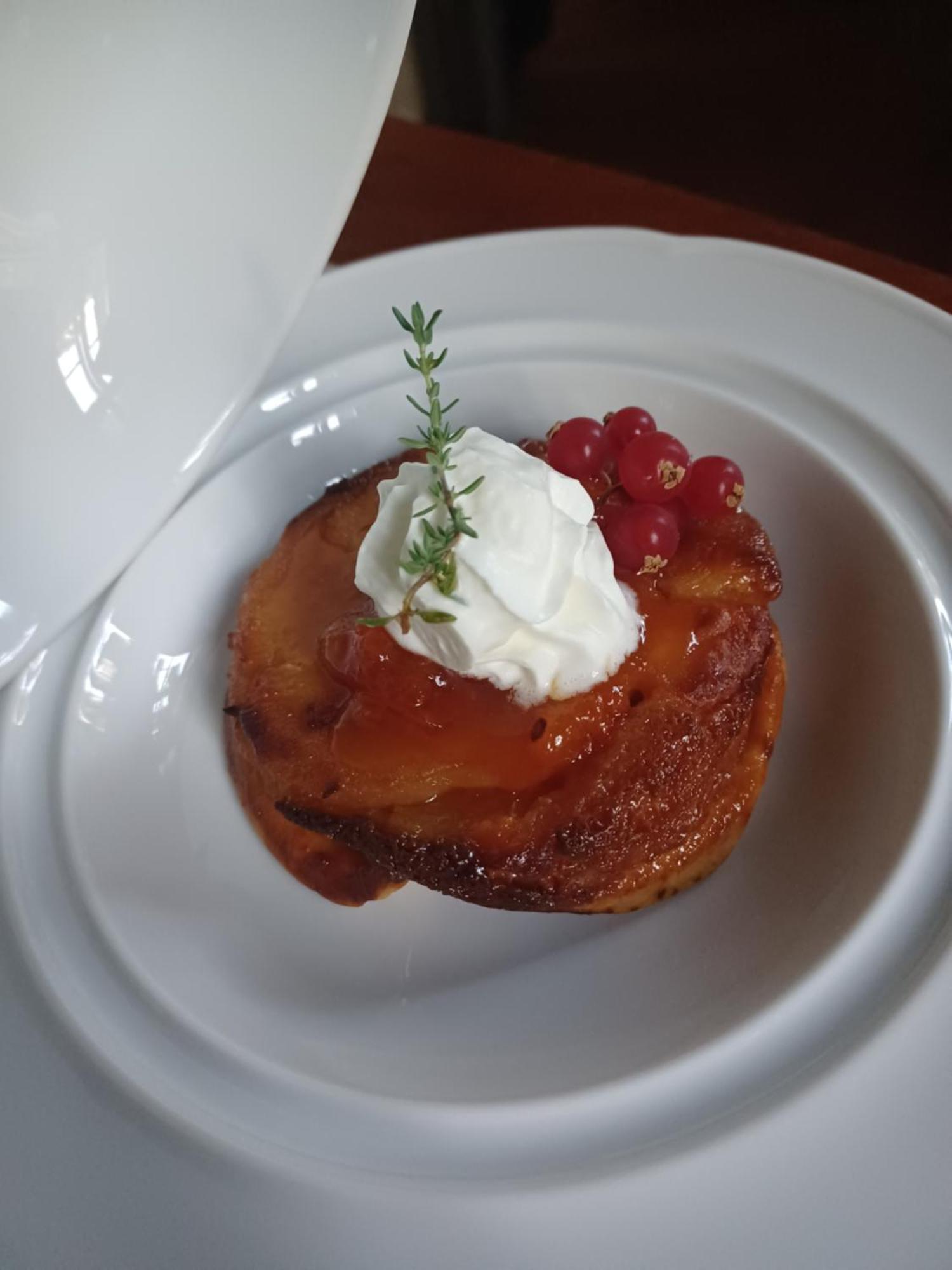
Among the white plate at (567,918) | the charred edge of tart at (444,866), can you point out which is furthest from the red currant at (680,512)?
the charred edge of tart at (444,866)

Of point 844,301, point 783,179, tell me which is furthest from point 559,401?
point 783,179

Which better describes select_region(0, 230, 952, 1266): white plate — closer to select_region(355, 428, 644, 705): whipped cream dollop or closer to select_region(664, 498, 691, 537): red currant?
select_region(664, 498, 691, 537): red currant

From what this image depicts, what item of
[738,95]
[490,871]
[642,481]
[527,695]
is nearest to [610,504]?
[642,481]

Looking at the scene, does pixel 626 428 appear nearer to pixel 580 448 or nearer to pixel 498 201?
pixel 580 448

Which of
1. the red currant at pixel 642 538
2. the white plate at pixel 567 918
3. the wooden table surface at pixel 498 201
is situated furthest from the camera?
the wooden table surface at pixel 498 201

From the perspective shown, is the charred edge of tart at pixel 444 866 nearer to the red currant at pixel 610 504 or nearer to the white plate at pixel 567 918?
the white plate at pixel 567 918
